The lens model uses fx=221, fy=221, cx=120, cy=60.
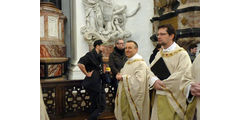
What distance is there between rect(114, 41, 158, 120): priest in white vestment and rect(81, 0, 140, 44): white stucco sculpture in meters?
3.23

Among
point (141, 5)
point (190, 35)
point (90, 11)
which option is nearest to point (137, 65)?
point (190, 35)

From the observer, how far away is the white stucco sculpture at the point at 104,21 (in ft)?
20.7

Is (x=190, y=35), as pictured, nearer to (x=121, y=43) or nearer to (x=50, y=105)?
(x=121, y=43)

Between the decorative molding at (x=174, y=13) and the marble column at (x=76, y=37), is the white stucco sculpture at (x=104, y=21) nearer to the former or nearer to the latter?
the marble column at (x=76, y=37)

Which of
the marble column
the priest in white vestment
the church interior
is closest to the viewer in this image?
the priest in white vestment

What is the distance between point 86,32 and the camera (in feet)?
20.5

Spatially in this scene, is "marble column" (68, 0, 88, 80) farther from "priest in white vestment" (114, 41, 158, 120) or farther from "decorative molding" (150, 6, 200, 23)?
Answer: "priest in white vestment" (114, 41, 158, 120)

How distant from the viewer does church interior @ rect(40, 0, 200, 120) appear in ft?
13.3

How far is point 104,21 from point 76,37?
1045 millimetres

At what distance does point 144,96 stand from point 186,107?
2.47 feet

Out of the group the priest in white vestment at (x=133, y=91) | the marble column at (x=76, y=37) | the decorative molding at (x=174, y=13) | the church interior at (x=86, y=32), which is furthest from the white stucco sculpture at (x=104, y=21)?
the priest in white vestment at (x=133, y=91)

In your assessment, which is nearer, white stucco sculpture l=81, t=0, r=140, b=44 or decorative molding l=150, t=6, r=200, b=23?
decorative molding l=150, t=6, r=200, b=23

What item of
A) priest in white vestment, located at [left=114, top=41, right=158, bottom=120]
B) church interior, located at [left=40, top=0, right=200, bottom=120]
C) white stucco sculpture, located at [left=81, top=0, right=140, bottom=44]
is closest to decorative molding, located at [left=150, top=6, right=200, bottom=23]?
church interior, located at [left=40, top=0, right=200, bottom=120]

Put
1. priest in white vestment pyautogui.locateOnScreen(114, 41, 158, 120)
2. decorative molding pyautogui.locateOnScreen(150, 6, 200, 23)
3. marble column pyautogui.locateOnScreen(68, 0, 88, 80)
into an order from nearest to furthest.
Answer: priest in white vestment pyautogui.locateOnScreen(114, 41, 158, 120) < decorative molding pyautogui.locateOnScreen(150, 6, 200, 23) < marble column pyautogui.locateOnScreen(68, 0, 88, 80)
